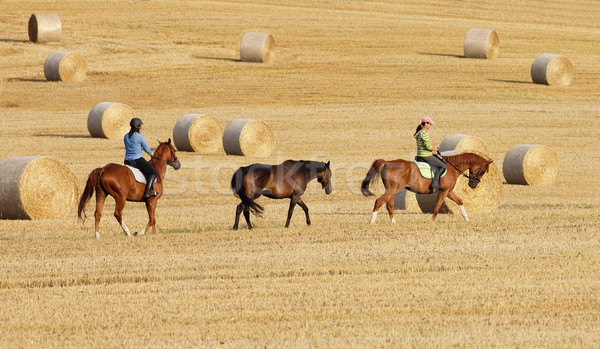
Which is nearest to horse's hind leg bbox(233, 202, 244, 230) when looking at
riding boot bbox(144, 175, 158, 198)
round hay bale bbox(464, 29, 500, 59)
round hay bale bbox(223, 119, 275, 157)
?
riding boot bbox(144, 175, 158, 198)

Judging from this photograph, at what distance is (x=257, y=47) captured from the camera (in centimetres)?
5156

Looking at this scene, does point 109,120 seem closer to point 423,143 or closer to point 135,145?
point 135,145

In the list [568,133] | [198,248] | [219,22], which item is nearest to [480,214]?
[198,248]

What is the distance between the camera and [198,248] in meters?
16.7

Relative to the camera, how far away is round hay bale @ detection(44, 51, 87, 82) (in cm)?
4647

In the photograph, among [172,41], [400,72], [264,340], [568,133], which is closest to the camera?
[264,340]

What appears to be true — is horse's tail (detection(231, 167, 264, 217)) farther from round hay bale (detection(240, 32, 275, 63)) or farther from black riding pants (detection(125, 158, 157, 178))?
round hay bale (detection(240, 32, 275, 63))

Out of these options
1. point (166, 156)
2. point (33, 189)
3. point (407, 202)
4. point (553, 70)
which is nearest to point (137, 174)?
point (166, 156)

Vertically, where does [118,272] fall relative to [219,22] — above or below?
below

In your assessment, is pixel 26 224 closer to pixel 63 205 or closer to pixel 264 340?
pixel 63 205

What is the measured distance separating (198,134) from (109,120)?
4511 millimetres

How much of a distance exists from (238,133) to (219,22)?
30385 mm

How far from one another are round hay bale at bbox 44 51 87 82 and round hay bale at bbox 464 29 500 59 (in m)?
20.1

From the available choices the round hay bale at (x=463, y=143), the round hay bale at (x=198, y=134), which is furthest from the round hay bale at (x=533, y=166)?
the round hay bale at (x=198, y=134)
